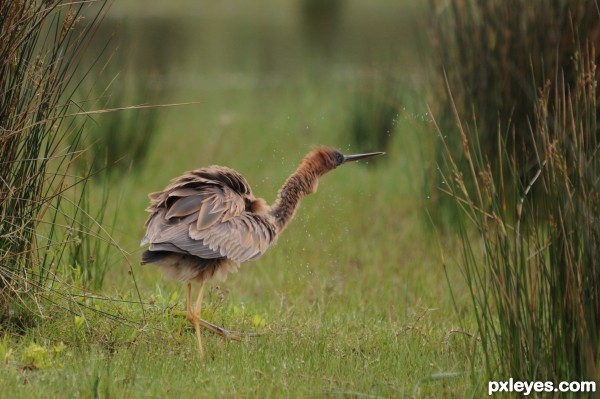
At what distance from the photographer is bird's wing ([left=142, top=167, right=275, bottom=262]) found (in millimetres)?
4629

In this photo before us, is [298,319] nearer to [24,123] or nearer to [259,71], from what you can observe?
[24,123]

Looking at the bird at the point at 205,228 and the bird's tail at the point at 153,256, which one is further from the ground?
the bird at the point at 205,228

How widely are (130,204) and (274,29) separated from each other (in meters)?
8.86

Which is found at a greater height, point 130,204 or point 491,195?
point 130,204

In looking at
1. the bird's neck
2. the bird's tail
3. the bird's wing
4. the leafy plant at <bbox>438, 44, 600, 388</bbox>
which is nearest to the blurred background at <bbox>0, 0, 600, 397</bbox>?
the leafy plant at <bbox>438, 44, 600, 388</bbox>

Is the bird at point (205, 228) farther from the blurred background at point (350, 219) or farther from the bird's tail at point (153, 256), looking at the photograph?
the blurred background at point (350, 219)

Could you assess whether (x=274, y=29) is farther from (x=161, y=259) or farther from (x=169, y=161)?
(x=161, y=259)

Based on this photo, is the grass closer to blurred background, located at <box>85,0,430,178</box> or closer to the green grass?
the green grass

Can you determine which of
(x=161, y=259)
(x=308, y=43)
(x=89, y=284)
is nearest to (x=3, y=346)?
A: (x=161, y=259)

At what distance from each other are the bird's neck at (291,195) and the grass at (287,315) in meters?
0.48

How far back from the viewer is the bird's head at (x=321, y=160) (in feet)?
17.4

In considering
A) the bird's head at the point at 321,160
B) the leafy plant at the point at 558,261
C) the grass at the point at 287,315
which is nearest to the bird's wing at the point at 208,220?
the grass at the point at 287,315

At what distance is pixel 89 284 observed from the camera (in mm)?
5625

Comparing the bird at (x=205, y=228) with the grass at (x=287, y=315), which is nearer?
the grass at (x=287, y=315)
